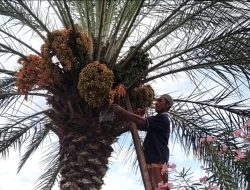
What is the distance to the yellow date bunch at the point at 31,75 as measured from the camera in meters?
7.72

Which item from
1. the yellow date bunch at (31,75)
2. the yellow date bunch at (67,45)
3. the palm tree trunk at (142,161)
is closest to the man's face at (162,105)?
the palm tree trunk at (142,161)

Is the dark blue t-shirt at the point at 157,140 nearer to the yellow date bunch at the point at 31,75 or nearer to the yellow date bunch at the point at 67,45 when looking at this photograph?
the yellow date bunch at the point at 67,45

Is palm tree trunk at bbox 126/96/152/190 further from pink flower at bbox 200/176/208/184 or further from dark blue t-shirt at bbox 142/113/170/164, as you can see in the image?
pink flower at bbox 200/176/208/184

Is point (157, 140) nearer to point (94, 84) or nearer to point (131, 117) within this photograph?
point (131, 117)

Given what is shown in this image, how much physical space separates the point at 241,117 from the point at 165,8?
207cm

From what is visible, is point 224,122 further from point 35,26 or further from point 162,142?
point 35,26

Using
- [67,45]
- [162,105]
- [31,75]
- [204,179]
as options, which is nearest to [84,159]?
[162,105]

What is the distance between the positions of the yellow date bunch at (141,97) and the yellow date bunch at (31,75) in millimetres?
1283

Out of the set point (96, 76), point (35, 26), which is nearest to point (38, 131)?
point (35, 26)

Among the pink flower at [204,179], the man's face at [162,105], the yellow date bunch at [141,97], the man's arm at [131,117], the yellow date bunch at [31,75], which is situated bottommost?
the pink flower at [204,179]

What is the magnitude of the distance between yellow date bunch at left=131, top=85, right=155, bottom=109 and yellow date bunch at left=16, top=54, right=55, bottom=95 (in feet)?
4.21

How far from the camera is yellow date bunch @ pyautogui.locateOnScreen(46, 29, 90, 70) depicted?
24.8 ft

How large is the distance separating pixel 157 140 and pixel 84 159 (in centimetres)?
97

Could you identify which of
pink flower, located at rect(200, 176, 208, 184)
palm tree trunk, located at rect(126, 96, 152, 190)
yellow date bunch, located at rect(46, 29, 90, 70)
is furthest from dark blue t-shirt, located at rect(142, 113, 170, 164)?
pink flower, located at rect(200, 176, 208, 184)
